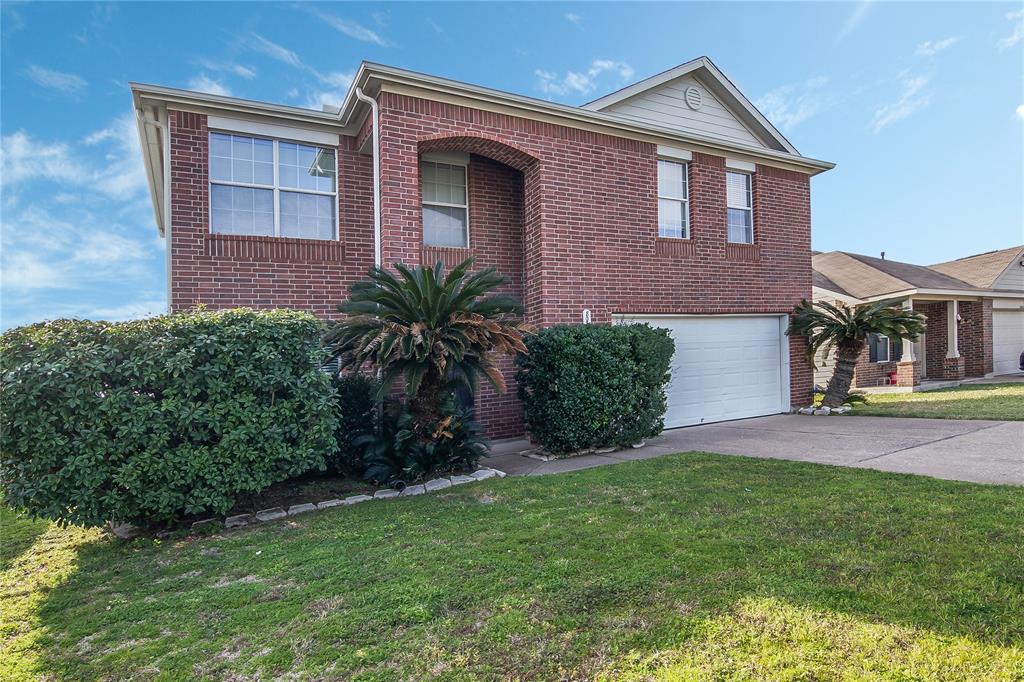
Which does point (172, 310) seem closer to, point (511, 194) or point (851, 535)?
point (511, 194)

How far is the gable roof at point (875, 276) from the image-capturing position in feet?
52.9

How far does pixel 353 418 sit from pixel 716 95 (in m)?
10.2

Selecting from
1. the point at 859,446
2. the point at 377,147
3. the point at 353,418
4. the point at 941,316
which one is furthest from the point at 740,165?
the point at 941,316

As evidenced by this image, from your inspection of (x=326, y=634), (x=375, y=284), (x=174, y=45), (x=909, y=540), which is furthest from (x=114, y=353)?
(x=909, y=540)

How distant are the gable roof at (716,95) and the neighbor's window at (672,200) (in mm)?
1532

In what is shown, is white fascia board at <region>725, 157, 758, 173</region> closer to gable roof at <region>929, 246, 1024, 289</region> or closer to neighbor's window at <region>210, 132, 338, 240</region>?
neighbor's window at <region>210, 132, 338, 240</region>

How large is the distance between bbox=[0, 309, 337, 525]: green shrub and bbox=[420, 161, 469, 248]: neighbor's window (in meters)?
4.07

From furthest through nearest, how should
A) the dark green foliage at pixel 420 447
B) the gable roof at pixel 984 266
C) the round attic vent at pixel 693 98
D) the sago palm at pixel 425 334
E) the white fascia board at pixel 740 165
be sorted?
the gable roof at pixel 984 266 < the round attic vent at pixel 693 98 < the white fascia board at pixel 740 165 < the dark green foliage at pixel 420 447 < the sago palm at pixel 425 334

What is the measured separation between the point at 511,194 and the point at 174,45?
5.58m

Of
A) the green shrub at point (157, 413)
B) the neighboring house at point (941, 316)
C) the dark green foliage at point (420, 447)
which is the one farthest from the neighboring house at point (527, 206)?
the neighboring house at point (941, 316)

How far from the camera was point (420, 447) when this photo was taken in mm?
6348

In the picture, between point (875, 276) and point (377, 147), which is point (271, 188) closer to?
point (377, 147)

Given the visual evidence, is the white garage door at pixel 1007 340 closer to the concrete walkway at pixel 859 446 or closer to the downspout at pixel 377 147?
the concrete walkway at pixel 859 446

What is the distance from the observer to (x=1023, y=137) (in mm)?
7133
